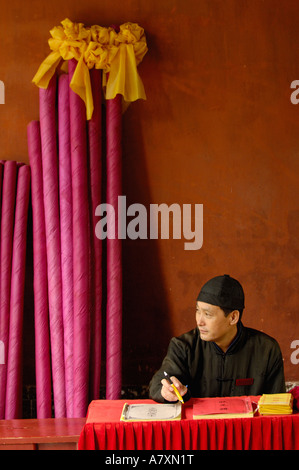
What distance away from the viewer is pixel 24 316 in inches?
127

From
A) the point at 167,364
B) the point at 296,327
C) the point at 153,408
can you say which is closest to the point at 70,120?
the point at 167,364

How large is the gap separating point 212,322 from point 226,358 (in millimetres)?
226

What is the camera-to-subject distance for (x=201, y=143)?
3.25 m

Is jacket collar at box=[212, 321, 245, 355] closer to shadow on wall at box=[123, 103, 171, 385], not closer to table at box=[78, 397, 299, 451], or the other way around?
table at box=[78, 397, 299, 451]

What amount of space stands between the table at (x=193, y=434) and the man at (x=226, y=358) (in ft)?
1.13

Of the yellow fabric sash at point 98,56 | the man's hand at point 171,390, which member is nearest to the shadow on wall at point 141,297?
the yellow fabric sash at point 98,56

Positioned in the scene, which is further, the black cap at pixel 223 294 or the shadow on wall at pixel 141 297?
the shadow on wall at pixel 141 297

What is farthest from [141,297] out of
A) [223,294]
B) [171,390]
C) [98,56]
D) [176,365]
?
[98,56]

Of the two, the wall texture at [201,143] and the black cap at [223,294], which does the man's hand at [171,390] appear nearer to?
the black cap at [223,294]

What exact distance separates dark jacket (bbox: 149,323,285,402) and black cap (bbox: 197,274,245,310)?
0.16m

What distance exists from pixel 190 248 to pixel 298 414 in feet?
4.53

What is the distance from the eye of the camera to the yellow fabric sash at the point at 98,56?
2945 mm

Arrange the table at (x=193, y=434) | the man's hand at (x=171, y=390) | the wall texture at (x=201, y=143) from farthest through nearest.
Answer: the wall texture at (x=201, y=143)
the man's hand at (x=171, y=390)
the table at (x=193, y=434)
